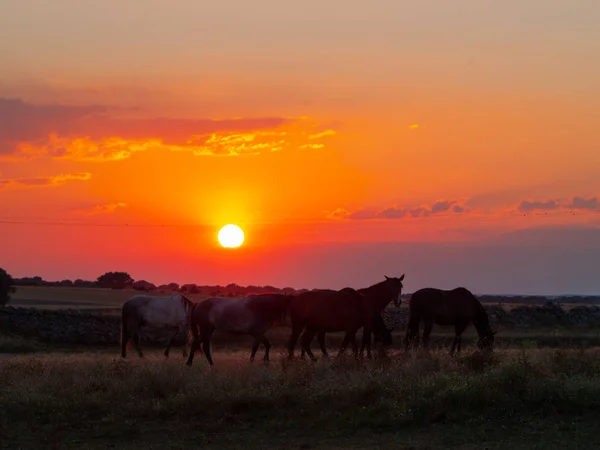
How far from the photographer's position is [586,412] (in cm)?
1320

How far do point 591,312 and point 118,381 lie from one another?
46.9 m

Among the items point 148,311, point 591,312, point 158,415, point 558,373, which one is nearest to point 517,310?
point 591,312

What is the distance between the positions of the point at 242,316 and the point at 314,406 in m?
6.76

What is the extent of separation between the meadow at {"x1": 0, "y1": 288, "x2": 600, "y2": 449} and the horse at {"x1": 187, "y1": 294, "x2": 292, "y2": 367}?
3657 mm

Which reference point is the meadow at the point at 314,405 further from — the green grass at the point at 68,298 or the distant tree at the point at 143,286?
the distant tree at the point at 143,286

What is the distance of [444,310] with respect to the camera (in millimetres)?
22734

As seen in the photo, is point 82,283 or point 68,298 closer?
point 68,298

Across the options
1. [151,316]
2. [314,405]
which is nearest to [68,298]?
[151,316]

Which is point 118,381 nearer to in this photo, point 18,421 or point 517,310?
point 18,421

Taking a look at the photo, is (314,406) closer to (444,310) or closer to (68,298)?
(444,310)

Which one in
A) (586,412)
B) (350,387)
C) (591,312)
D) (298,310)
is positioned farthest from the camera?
(591,312)

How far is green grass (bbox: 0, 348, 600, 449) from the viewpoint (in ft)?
40.4

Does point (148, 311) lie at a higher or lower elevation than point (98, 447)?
higher

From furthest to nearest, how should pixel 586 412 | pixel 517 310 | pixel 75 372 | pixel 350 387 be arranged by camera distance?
pixel 517 310 → pixel 75 372 → pixel 350 387 → pixel 586 412
